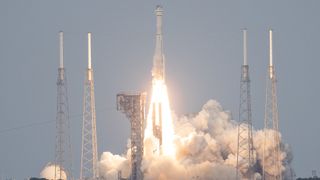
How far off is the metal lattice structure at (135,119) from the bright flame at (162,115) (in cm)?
191

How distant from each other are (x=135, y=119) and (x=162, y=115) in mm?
3354

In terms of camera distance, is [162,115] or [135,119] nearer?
[135,119]

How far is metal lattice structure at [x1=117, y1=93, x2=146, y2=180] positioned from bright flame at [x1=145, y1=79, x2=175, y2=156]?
191 centimetres

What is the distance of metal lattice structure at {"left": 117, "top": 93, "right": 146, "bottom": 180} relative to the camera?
133 meters

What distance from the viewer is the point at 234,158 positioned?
13638 centimetres

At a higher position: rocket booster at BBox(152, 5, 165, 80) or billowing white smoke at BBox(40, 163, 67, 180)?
rocket booster at BBox(152, 5, 165, 80)

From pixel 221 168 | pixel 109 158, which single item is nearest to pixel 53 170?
pixel 109 158

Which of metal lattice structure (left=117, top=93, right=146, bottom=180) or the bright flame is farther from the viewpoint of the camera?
the bright flame

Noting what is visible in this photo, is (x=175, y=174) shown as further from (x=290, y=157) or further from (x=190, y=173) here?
(x=290, y=157)

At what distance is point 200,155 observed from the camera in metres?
135

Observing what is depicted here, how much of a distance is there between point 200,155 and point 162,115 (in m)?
4.03

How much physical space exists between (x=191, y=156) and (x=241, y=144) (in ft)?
12.7

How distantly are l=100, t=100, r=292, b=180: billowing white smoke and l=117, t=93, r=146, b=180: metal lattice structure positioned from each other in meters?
0.74

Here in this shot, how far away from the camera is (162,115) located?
13588 cm
